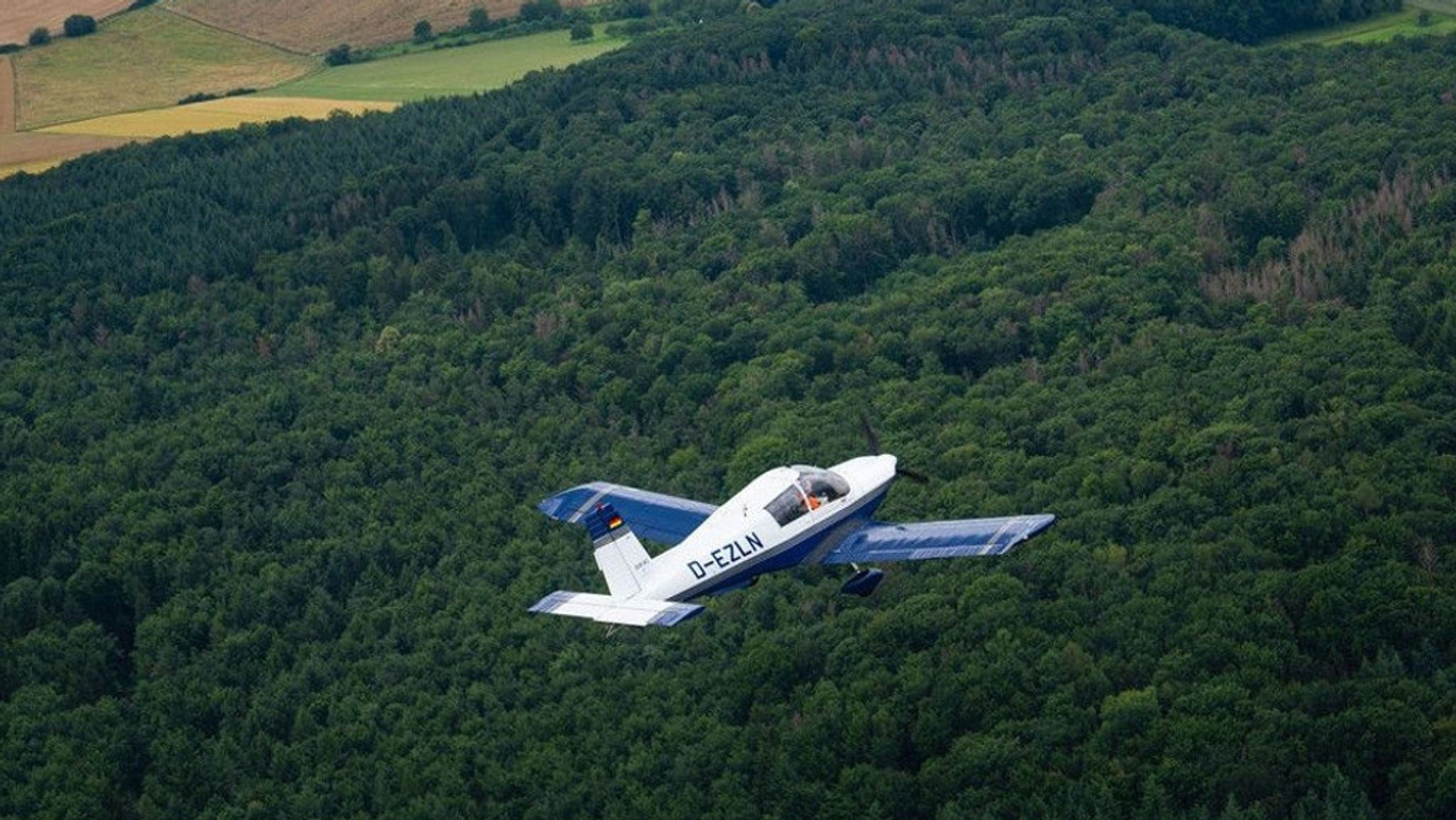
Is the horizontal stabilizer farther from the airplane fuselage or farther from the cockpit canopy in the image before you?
the cockpit canopy

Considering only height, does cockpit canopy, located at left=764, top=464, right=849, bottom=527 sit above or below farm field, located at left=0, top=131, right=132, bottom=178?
above

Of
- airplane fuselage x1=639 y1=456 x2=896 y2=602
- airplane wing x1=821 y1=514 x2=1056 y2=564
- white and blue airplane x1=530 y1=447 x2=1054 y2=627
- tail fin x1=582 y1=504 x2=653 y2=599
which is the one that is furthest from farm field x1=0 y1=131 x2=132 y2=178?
airplane wing x1=821 y1=514 x2=1056 y2=564

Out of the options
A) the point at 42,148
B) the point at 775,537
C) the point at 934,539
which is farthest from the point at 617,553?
the point at 42,148

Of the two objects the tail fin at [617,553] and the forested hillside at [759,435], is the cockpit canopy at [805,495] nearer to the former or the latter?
the tail fin at [617,553]

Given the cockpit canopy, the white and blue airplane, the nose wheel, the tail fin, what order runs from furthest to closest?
the nose wheel, the cockpit canopy, the tail fin, the white and blue airplane

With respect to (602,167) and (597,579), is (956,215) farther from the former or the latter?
(597,579)

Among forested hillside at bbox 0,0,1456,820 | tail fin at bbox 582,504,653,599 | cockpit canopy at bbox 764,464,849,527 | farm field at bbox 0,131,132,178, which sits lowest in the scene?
forested hillside at bbox 0,0,1456,820
